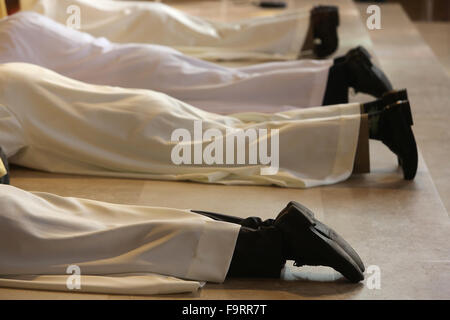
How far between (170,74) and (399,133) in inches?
47.8

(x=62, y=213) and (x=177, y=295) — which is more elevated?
(x=62, y=213)

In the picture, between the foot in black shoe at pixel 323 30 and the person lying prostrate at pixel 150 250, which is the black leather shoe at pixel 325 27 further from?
the person lying prostrate at pixel 150 250

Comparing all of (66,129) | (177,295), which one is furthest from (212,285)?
(66,129)

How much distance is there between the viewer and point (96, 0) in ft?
15.2

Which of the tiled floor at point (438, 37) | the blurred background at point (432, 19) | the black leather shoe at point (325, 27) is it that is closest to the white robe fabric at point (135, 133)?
the black leather shoe at point (325, 27)

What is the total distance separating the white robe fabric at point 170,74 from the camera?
11.0 feet

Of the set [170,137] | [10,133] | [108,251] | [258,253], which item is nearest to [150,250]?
[108,251]

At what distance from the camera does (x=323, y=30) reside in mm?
4363

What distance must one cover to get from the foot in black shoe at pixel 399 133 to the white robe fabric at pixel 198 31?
1.85 metres

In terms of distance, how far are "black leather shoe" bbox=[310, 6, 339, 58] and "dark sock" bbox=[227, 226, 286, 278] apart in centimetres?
260

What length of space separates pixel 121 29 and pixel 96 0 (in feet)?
1.00

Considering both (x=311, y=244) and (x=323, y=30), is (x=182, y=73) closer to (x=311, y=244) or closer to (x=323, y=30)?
(x=323, y=30)
